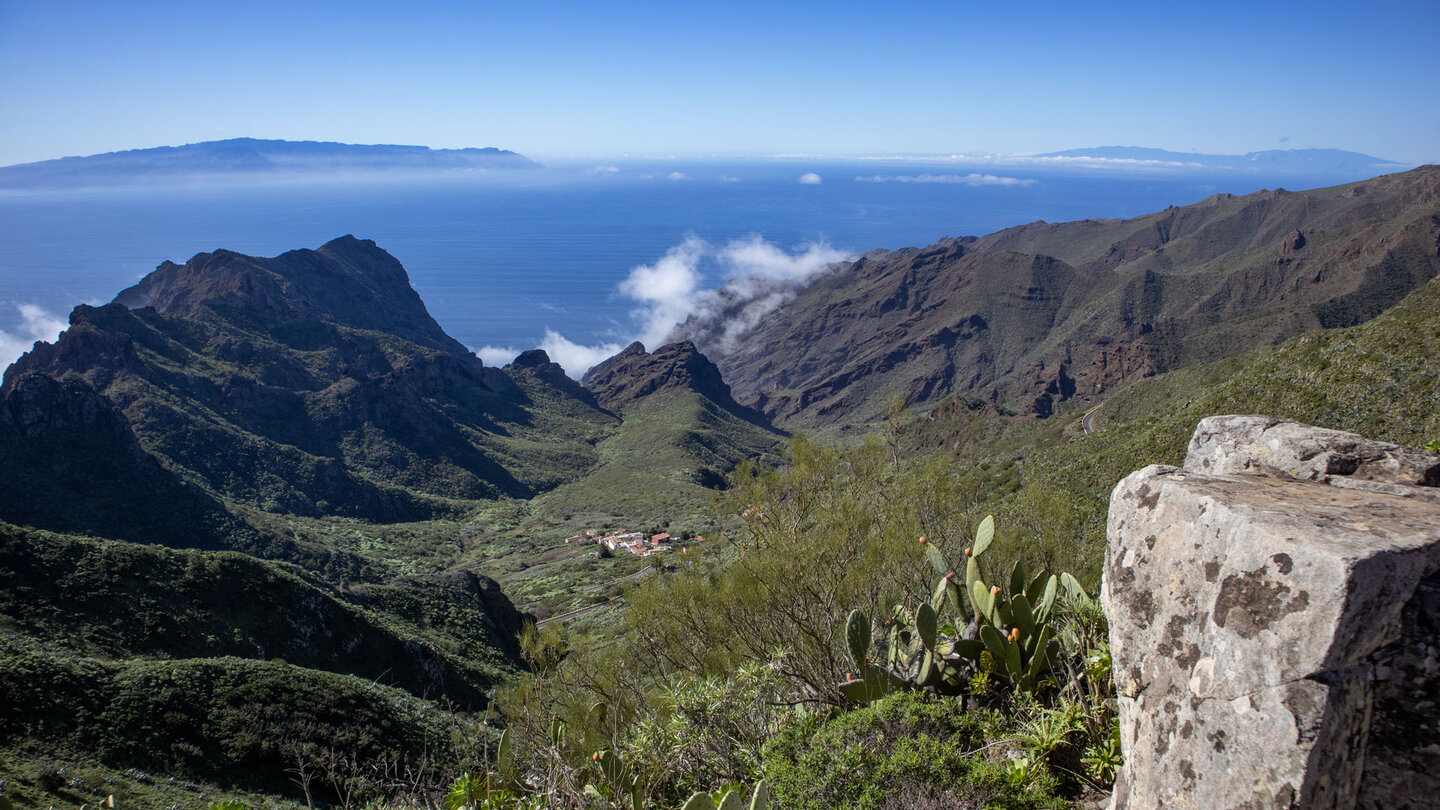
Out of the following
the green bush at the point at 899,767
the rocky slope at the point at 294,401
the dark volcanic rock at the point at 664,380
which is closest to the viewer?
the green bush at the point at 899,767

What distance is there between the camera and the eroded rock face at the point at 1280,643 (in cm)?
302

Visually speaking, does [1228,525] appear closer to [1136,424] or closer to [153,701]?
[153,701]

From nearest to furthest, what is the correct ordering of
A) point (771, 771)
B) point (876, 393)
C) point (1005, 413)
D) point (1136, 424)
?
point (771, 771), point (1136, 424), point (1005, 413), point (876, 393)

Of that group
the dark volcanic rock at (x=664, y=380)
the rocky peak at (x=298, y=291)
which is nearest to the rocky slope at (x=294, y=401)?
the rocky peak at (x=298, y=291)

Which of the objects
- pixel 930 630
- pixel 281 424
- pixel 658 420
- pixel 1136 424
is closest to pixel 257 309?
pixel 281 424

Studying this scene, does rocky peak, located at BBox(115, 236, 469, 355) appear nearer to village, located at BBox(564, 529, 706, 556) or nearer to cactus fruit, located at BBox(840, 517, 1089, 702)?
village, located at BBox(564, 529, 706, 556)

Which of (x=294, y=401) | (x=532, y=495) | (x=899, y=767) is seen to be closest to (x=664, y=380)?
(x=532, y=495)

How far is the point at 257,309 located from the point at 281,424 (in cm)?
2811

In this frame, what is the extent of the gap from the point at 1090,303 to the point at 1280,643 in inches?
5305

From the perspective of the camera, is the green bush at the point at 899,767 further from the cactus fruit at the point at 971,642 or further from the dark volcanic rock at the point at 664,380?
the dark volcanic rock at the point at 664,380

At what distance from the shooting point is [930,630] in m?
6.78

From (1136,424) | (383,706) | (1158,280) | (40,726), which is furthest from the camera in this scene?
(1158,280)

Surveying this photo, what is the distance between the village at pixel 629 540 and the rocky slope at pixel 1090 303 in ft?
147

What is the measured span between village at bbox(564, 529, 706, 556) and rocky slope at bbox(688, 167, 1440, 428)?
44.8 metres
